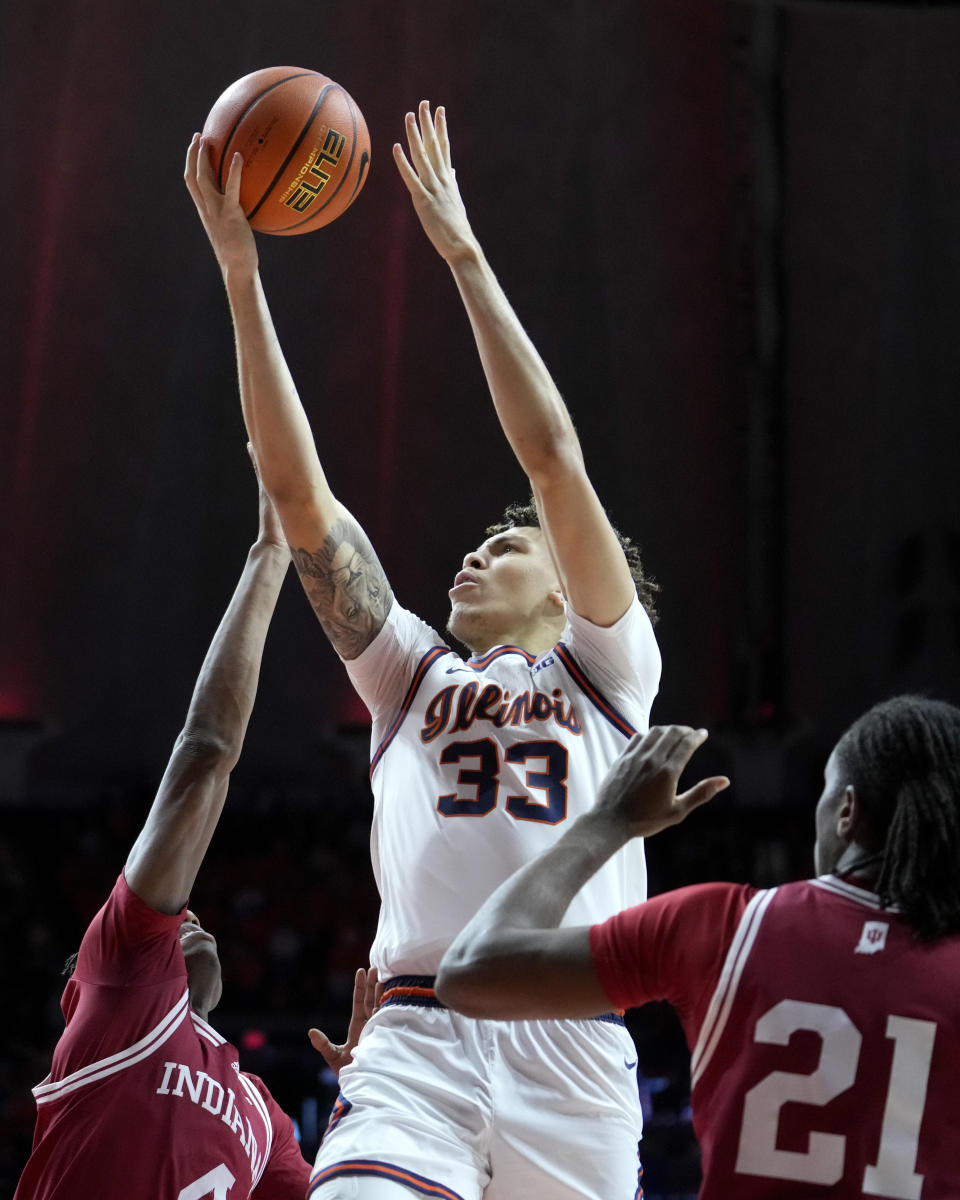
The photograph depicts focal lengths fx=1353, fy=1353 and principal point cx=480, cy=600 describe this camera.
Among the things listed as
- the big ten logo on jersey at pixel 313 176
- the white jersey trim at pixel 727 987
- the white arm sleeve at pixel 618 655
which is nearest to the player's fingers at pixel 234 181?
the big ten logo on jersey at pixel 313 176

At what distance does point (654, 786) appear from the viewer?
211 cm

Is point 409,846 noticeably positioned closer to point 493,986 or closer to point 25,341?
point 493,986

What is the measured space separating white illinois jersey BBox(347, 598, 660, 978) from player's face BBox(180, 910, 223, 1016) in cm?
78

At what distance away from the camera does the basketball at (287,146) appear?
3.82 meters

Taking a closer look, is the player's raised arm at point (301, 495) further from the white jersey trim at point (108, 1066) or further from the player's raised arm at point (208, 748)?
the white jersey trim at point (108, 1066)

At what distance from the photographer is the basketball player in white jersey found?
274 centimetres

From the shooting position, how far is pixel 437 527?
42.1 ft

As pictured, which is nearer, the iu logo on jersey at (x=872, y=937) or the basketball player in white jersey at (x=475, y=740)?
the iu logo on jersey at (x=872, y=937)

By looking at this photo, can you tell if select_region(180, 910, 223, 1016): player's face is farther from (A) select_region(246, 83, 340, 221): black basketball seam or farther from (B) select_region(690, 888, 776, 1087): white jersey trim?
(B) select_region(690, 888, 776, 1087): white jersey trim

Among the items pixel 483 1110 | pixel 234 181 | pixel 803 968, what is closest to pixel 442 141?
pixel 234 181

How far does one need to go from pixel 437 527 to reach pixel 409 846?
32.1ft

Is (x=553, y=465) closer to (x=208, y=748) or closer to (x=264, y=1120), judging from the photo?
(x=208, y=748)

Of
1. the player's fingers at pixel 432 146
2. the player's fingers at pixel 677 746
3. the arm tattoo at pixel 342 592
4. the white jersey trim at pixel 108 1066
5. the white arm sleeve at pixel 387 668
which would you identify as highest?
the player's fingers at pixel 432 146

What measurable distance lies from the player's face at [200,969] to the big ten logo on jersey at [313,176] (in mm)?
2049
